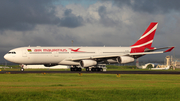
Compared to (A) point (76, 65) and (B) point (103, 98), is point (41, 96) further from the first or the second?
(A) point (76, 65)

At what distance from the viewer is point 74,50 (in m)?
58.0

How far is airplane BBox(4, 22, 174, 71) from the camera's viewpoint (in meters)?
54.8

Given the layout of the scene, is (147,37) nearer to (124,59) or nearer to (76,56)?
(124,59)

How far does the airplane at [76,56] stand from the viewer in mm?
54812

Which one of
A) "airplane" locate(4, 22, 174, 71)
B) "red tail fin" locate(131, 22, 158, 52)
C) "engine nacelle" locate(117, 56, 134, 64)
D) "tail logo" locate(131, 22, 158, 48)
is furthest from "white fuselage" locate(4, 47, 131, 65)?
"tail logo" locate(131, 22, 158, 48)

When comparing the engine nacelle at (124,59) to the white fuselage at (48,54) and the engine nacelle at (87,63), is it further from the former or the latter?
the engine nacelle at (87,63)

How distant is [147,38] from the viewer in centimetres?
6475

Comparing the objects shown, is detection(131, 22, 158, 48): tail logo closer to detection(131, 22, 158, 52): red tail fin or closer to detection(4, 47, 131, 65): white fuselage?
detection(131, 22, 158, 52): red tail fin

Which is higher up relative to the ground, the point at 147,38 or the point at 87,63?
the point at 147,38

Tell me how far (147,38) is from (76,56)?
749 inches

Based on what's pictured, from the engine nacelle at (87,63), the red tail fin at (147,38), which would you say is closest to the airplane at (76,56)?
the engine nacelle at (87,63)

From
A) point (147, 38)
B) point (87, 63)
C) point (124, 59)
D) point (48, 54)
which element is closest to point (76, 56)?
point (87, 63)

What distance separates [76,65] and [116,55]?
9478 millimetres

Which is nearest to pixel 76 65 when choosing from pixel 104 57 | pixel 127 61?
pixel 104 57
